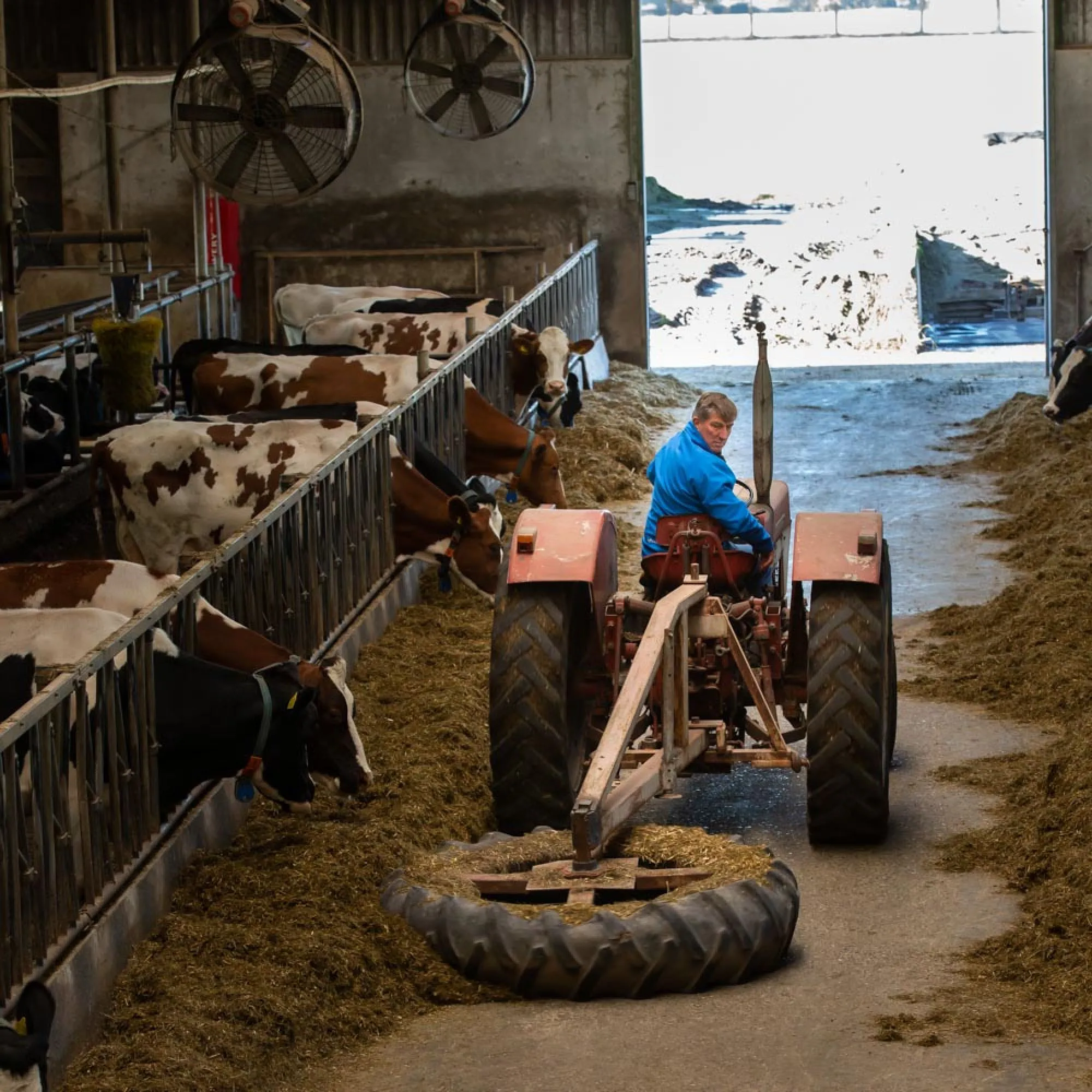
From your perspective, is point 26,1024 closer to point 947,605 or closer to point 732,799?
point 732,799

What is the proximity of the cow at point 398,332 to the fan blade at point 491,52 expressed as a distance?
2.31m

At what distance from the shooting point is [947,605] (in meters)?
11.0

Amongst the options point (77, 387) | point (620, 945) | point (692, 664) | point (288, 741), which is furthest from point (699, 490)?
point (77, 387)

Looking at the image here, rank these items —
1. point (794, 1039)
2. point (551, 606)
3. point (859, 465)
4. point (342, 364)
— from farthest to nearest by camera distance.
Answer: point (859, 465) < point (342, 364) < point (551, 606) < point (794, 1039)

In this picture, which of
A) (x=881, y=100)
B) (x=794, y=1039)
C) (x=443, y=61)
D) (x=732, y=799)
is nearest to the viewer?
(x=794, y=1039)

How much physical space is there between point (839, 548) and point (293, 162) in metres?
4.81

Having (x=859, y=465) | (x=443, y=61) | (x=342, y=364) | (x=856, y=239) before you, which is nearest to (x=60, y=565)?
(x=342, y=364)

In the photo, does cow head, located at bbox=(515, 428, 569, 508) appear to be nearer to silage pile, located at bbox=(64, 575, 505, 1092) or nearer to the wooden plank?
silage pile, located at bbox=(64, 575, 505, 1092)

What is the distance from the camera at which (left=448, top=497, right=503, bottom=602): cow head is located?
35.8ft

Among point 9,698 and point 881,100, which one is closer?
point 9,698

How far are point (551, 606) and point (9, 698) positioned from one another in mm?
1925

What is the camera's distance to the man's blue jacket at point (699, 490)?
721 centimetres

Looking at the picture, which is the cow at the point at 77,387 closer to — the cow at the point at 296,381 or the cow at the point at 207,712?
the cow at the point at 296,381

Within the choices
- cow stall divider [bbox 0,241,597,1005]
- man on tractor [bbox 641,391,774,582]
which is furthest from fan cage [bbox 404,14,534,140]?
man on tractor [bbox 641,391,774,582]
